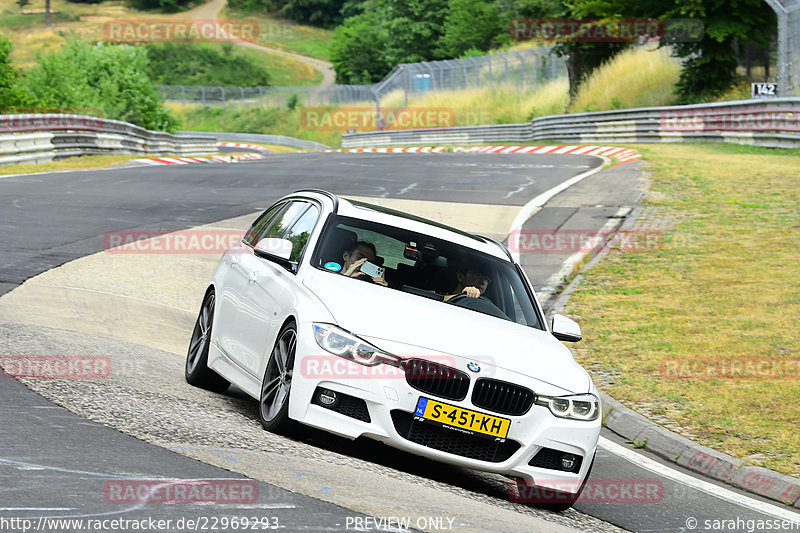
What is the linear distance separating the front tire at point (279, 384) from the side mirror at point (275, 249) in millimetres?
707

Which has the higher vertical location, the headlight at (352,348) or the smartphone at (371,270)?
the smartphone at (371,270)

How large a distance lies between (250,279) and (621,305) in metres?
6.44

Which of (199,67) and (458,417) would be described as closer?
(458,417)

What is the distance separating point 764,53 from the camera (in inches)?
1561

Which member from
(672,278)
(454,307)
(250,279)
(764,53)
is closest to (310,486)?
(454,307)

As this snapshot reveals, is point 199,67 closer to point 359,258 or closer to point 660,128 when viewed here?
point 660,128

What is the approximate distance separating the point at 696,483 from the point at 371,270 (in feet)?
9.23

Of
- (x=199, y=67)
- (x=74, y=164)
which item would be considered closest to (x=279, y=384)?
(x=74, y=164)

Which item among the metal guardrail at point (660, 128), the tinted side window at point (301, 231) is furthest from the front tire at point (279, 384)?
the metal guardrail at point (660, 128)

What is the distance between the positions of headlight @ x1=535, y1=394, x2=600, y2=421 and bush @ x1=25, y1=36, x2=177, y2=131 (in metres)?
45.3

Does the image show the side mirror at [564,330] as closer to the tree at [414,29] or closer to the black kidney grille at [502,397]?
the black kidney grille at [502,397]

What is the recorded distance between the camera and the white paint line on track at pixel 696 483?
7.12 m

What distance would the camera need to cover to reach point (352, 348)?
6.23 meters

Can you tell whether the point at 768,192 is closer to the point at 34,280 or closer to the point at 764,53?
the point at 34,280
